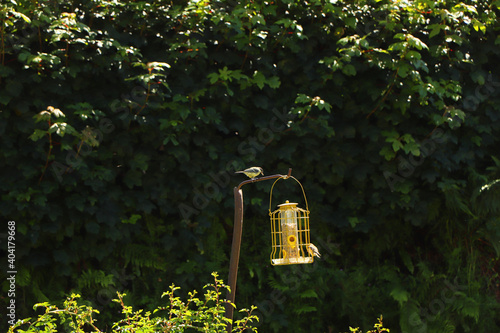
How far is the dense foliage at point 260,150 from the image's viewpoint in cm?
375

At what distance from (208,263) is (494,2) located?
10.8 feet

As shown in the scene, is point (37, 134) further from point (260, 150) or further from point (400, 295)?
point (400, 295)

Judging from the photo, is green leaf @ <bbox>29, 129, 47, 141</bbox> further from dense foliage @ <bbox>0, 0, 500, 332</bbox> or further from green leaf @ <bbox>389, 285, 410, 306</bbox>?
green leaf @ <bbox>389, 285, 410, 306</bbox>

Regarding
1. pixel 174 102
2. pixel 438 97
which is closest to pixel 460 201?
pixel 438 97

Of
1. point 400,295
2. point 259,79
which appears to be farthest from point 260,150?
point 400,295

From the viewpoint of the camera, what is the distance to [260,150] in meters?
4.31

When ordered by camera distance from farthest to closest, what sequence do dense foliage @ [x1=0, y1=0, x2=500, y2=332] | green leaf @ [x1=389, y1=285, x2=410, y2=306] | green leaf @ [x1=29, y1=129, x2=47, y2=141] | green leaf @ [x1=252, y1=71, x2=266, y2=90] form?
green leaf @ [x1=389, y1=285, x2=410, y2=306] → green leaf @ [x1=252, y1=71, x2=266, y2=90] → dense foliage @ [x1=0, y1=0, x2=500, y2=332] → green leaf @ [x1=29, y1=129, x2=47, y2=141]

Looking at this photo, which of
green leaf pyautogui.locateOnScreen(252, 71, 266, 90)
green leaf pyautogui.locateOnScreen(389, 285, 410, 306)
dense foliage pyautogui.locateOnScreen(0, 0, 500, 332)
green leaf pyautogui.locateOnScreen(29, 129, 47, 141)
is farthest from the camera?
green leaf pyautogui.locateOnScreen(389, 285, 410, 306)

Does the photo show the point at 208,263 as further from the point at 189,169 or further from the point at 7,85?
the point at 7,85

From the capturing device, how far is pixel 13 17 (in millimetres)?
3643

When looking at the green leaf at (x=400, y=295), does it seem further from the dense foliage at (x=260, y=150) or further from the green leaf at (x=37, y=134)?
the green leaf at (x=37, y=134)

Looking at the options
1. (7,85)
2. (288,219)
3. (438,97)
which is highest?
(438,97)

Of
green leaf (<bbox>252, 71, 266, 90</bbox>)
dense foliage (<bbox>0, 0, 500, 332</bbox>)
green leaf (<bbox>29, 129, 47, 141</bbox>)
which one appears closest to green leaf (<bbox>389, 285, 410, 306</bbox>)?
dense foliage (<bbox>0, 0, 500, 332</bbox>)

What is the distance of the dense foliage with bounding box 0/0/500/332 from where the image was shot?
3.75 metres
